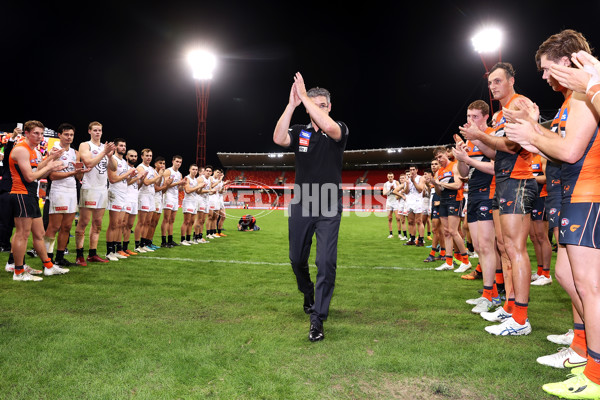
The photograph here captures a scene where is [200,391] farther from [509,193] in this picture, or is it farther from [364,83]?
[364,83]

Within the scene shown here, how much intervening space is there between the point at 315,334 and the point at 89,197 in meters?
6.02

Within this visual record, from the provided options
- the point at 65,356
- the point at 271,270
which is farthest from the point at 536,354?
the point at 271,270

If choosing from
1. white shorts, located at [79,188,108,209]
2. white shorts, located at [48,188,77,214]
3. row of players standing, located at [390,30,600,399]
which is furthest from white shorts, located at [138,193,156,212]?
row of players standing, located at [390,30,600,399]

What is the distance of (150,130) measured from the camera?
5000 cm

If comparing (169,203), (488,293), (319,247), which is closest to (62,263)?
(169,203)

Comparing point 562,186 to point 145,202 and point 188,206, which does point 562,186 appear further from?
Answer: point 188,206

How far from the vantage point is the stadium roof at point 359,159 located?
166 ft

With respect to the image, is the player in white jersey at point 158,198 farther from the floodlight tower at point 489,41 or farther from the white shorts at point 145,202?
the floodlight tower at point 489,41

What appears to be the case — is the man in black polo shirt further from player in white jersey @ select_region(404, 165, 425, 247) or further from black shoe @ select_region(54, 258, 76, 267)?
player in white jersey @ select_region(404, 165, 425, 247)

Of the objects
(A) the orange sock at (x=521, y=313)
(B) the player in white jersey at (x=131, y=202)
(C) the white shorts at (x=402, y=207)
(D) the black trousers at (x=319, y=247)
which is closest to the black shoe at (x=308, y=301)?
(D) the black trousers at (x=319, y=247)

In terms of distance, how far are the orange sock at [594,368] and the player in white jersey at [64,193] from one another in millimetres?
7501

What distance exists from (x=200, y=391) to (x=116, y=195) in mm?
7058

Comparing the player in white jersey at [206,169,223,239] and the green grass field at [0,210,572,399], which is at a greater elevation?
the player in white jersey at [206,169,223,239]

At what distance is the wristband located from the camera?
1918 millimetres
